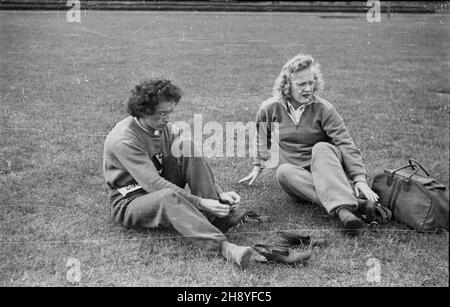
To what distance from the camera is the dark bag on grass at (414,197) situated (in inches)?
150

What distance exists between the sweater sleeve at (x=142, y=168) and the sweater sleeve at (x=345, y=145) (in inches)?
52.5

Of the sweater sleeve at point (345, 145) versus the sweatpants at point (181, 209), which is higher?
the sweater sleeve at point (345, 145)

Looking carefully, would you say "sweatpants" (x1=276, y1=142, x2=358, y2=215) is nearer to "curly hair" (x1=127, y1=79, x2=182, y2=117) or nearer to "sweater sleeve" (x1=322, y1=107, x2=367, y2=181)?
"sweater sleeve" (x1=322, y1=107, x2=367, y2=181)

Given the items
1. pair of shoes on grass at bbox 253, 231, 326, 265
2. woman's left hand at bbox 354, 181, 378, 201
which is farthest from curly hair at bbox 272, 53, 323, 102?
pair of shoes on grass at bbox 253, 231, 326, 265

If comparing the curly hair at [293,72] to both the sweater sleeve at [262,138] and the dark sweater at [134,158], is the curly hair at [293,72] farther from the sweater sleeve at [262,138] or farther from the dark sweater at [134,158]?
the dark sweater at [134,158]

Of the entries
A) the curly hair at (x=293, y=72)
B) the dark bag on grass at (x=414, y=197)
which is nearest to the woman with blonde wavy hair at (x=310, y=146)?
the curly hair at (x=293, y=72)

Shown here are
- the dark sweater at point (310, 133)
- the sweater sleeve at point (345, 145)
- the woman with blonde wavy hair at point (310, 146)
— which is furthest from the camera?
the dark sweater at point (310, 133)

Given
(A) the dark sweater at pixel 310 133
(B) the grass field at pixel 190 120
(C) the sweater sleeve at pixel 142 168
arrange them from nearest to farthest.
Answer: (B) the grass field at pixel 190 120, (C) the sweater sleeve at pixel 142 168, (A) the dark sweater at pixel 310 133

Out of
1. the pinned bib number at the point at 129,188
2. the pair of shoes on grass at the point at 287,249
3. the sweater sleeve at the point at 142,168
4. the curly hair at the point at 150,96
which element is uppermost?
the curly hair at the point at 150,96

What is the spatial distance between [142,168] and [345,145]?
1706 mm

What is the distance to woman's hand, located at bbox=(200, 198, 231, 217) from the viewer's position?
363 cm

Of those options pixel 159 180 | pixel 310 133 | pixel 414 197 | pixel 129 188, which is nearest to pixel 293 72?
pixel 310 133

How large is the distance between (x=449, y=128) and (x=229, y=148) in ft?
10.00

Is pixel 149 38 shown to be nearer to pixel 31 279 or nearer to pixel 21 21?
pixel 21 21
